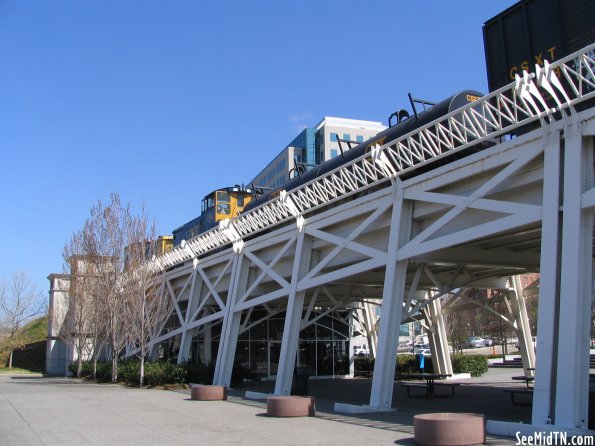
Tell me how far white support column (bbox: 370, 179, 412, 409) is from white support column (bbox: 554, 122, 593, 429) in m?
5.14

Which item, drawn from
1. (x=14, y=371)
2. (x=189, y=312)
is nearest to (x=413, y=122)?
(x=189, y=312)

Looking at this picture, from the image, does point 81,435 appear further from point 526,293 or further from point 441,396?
point 526,293

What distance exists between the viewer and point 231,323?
24844 mm

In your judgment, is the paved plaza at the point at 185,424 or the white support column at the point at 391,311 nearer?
the paved plaza at the point at 185,424

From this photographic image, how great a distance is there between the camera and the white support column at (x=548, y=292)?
1082 centimetres

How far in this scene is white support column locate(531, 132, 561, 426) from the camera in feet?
35.5

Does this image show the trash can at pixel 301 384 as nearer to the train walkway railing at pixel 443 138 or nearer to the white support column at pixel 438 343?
→ the train walkway railing at pixel 443 138

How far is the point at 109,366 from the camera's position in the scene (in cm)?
3262

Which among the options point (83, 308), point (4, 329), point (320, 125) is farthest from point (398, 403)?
point (320, 125)

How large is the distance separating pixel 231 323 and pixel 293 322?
5.38 metres

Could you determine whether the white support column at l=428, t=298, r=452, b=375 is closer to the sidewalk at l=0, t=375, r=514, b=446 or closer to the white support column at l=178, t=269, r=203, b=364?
the sidewalk at l=0, t=375, r=514, b=446

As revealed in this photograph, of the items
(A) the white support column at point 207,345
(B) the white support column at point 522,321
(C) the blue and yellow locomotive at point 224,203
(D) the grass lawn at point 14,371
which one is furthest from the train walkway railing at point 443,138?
(D) the grass lawn at point 14,371

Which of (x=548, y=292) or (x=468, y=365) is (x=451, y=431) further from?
(x=468, y=365)

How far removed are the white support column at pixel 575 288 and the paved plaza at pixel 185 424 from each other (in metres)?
1.55
